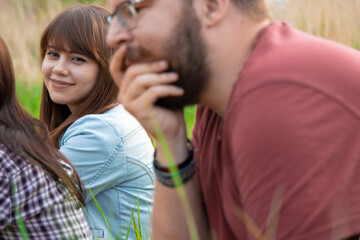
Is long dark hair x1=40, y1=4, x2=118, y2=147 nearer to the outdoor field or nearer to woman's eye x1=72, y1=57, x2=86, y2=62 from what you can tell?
woman's eye x1=72, y1=57, x2=86, y2=62

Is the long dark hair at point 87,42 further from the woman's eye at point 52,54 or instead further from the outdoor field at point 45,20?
the outdoor field at point 45,20

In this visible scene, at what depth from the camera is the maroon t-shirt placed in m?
1.57

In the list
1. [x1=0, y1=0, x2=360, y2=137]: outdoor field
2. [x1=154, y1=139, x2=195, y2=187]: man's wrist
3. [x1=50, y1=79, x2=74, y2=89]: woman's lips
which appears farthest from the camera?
[x1=0, y1=0, x2=360, y2=137]: outdoor field

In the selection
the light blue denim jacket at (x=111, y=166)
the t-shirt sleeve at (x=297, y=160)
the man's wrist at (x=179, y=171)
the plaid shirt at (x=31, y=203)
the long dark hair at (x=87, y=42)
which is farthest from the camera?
the long dark hair at (x=87, y=42)

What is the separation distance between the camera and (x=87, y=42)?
3287 mm

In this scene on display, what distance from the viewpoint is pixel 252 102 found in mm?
1649

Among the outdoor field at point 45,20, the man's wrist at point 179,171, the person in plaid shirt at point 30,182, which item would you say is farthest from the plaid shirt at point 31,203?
the outdoor field at point 45,20

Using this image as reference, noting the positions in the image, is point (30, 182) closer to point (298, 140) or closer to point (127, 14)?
point (127, 14)

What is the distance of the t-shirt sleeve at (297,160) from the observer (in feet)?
5.14

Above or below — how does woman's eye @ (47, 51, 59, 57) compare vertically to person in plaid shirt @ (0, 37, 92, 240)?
above

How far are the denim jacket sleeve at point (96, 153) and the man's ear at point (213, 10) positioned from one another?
1278 mm

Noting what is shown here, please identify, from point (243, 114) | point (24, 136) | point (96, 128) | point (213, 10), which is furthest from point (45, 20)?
point (243, 114)

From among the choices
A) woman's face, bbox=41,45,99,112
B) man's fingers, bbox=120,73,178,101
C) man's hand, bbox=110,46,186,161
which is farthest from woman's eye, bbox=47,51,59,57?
man's fingers, bbox=120,73,178,101

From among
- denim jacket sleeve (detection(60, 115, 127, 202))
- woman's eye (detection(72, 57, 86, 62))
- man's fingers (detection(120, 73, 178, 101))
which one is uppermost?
man's fingers (detection(120, 73, 178, 101))
